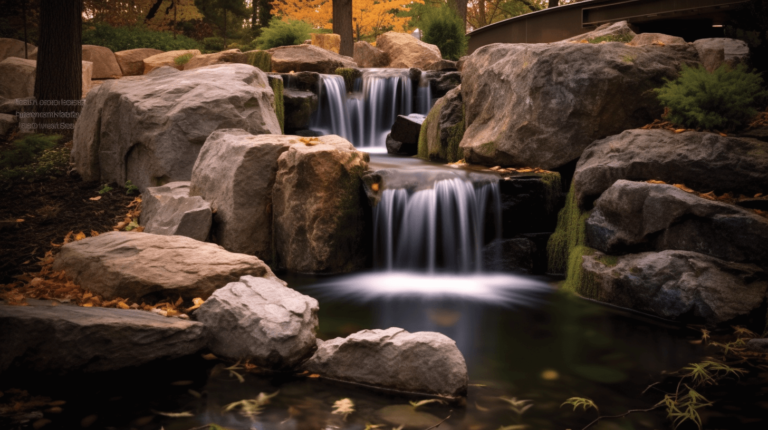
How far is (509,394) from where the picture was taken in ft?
12.7

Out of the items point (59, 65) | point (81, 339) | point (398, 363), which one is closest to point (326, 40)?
point (59, 65)

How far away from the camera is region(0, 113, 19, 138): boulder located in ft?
35.7

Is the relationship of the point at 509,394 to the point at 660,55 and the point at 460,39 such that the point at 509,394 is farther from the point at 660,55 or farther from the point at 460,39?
the point at 460,39

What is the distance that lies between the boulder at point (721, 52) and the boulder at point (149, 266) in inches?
266

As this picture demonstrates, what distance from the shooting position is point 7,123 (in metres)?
11.0

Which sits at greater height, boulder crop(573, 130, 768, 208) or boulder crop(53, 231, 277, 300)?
boulder crop(573, 130, 768, 208)

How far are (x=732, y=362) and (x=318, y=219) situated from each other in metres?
A: 4.51

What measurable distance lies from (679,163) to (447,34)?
13375 millimetres

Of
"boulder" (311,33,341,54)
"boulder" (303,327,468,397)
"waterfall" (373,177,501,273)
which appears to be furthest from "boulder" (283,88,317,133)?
"boulder" (303,327,468,397)

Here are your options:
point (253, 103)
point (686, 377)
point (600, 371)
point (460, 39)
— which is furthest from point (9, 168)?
point (460, 39)

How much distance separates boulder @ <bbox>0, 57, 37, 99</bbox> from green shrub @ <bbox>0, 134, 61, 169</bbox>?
4482mm

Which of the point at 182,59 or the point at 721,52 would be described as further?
the point at 182,59

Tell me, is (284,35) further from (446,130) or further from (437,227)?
(437,227)

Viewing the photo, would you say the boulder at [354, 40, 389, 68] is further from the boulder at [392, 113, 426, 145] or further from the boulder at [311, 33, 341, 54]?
the boulder at [392, 113, 426, 145]
